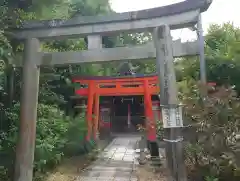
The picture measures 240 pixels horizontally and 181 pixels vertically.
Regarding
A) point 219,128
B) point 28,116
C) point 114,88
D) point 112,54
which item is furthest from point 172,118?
point 114,88

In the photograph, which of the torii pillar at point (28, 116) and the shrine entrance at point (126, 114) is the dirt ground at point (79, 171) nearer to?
the torii pillar at point (28, 116)

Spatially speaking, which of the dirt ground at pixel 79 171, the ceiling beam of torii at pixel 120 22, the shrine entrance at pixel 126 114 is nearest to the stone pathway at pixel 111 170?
the dirt ground at pixel 79 171

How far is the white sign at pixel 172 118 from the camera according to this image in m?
4.80

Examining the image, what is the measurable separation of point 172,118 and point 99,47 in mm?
2086

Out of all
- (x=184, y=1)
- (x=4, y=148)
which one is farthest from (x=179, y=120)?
A: (x=4, y=148)

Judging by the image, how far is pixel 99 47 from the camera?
18.5 feet

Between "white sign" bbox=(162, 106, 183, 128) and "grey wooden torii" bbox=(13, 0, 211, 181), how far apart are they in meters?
0.23

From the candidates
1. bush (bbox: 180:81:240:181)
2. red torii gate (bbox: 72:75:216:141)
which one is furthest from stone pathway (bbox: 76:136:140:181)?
red torii gate (bbox: 72:75:216:141)

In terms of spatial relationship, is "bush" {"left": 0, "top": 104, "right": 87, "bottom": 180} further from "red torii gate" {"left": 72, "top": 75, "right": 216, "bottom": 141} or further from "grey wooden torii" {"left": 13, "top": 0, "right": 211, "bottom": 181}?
"red torii gate" {"left": 72, "top": 75, "right": 216, "bottom": 141}

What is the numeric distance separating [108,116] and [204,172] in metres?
14.2

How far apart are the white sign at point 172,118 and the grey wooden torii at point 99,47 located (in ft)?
0.77

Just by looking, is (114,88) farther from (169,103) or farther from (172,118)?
(172,118)

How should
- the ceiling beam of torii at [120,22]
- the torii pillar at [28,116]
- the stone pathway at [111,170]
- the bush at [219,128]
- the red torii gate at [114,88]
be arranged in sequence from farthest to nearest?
1. the red torii gate at [114,88]
2. the stone pathway at [111,170]
3. the torii pillar at [28,116]
4. the ceiling beam of torii at [120,22]
5. the bush at [219,128]

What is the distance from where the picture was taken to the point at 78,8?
1712cm
